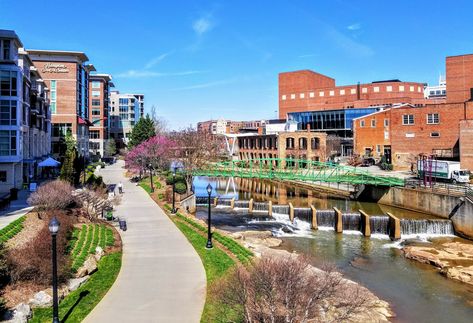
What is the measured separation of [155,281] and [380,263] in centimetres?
1538

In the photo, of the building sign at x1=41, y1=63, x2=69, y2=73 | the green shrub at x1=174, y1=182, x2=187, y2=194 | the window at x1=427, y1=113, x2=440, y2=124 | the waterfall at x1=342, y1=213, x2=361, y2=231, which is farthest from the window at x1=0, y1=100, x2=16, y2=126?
the window at x1=427, y1=113, x2=440, y2=124

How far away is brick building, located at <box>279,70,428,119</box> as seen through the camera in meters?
105

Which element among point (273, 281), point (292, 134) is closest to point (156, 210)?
point (273, 281)

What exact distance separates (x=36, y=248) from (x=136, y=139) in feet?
202

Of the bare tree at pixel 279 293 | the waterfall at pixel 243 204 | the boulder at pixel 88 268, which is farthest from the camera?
the waterfall at pixel 243 204

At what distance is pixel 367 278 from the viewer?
22.6m

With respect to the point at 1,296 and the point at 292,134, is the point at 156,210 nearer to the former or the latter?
the point at 1,296

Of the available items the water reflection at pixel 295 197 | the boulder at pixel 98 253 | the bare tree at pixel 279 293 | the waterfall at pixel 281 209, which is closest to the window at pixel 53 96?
the water reflection at pixel 295 197

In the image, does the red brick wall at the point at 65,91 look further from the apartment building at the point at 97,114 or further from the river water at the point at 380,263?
the river water at the point at 380,263

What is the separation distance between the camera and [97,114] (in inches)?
3967

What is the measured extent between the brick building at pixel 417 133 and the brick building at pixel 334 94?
3742 cm

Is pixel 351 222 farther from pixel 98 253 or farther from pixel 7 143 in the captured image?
pixel 7 143

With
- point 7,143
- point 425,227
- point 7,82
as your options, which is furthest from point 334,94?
point 7,143

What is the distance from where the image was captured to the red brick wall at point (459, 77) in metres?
78.6
